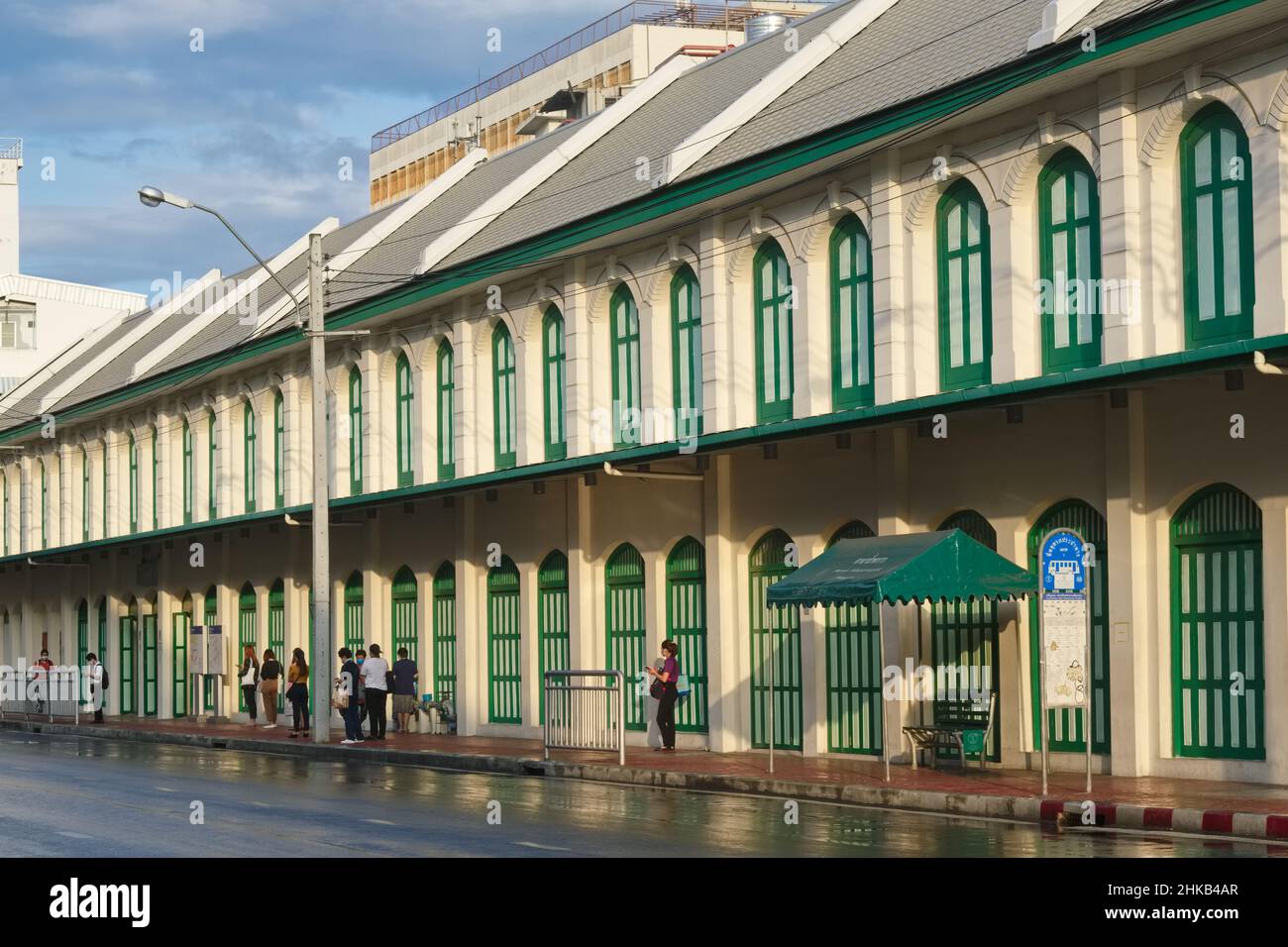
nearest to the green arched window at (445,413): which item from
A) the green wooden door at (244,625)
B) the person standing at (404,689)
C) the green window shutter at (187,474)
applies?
the person standing at (404,689)

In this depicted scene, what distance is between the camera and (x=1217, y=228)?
20.5m

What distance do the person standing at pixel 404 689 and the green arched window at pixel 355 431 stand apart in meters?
4.22

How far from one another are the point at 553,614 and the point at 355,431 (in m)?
8.32

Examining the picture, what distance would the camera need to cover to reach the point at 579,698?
87.1 feet

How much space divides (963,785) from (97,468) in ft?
121

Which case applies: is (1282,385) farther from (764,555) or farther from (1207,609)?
(764,555)

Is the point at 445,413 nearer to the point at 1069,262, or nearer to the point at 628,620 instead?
the point at 628,620

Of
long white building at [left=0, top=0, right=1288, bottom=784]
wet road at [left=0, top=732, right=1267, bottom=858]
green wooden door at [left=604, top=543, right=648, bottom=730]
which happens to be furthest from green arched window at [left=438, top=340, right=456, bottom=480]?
wet road at [left=0, top=732, right=1267, bottom=858]

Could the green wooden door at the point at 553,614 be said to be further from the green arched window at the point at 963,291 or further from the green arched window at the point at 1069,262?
the green arched window at the point at 1069,262

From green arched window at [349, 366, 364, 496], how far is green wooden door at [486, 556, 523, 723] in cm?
538

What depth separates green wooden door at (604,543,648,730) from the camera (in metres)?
30.2

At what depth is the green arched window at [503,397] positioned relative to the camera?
33344 mm
